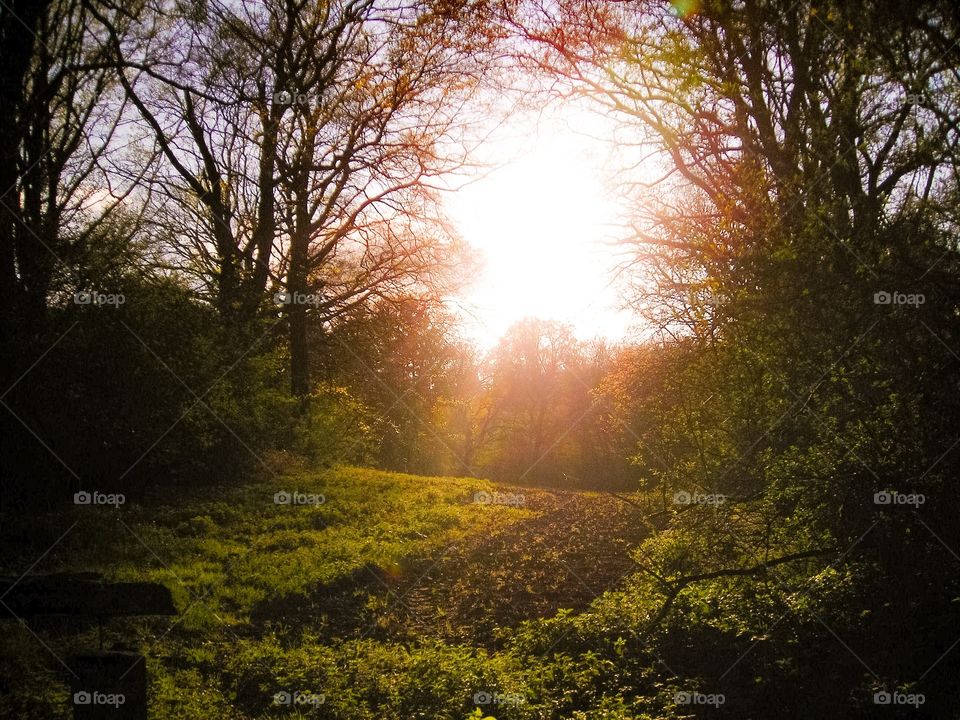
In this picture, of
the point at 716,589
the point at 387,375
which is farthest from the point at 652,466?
the point at 387,375

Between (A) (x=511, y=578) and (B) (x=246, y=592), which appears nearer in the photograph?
(B) (x=246, y=592)

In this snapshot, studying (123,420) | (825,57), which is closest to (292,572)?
(123,420)

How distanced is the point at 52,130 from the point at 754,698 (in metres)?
18.2

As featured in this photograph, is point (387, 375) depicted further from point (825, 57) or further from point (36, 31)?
point (825, 57)

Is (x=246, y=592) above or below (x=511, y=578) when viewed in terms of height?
above

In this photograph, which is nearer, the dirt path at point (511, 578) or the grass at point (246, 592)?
the grass at point (246, 592)

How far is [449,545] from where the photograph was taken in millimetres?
14891

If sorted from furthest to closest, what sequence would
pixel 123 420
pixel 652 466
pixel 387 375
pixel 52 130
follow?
pixel 387 375 → pixel 52 130 → pixel 123 420 → pixel 652 466

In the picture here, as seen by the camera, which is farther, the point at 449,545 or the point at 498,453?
the point at 498,453

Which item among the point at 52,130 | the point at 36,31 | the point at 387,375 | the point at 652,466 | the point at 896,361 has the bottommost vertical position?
the point at 652,466

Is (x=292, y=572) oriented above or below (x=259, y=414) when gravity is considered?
below

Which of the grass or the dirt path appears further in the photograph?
the dirt path

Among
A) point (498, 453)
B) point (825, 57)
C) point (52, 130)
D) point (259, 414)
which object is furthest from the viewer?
point (498, 453)

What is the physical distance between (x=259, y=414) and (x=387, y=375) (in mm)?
15076
